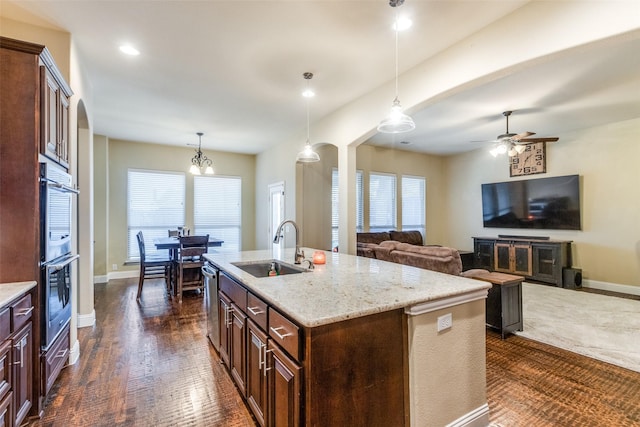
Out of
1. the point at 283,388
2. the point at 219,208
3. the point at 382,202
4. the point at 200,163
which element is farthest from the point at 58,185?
the point at 382,202

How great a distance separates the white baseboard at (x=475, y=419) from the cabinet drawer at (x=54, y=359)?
2647 mm

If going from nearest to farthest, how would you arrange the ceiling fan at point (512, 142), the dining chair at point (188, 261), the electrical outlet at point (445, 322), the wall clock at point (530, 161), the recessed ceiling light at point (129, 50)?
the electrical outlet at point (445, 322) < the recessed ceiling light at point (129, 50) < the dining chair at point (188, 261) < the ceiling fan at point (512, 142) < the wall clock at point (530, 161)

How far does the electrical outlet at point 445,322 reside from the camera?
1.64 metres

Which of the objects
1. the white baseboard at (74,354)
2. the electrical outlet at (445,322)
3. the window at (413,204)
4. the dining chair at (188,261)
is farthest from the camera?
the window at (413,204)

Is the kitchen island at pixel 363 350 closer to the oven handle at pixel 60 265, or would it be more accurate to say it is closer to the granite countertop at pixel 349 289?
the granite countertop at pixel 349 289

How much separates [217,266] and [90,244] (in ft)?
6.24

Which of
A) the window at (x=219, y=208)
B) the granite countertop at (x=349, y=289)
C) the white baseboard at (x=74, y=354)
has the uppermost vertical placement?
the window at (x=219, y=208)

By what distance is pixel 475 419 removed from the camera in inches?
70.8

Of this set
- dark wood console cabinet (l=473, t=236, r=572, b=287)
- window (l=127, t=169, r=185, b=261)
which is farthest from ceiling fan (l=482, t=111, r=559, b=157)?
window (l=127, t=169, r=185, b=261)

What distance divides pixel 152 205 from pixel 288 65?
496 centimetres

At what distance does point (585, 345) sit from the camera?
3.02m

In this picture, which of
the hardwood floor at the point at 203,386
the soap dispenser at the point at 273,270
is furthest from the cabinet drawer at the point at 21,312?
the soap dispenser at the point at 273,270

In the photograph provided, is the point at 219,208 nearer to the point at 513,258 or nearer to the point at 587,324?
the point at 513,258

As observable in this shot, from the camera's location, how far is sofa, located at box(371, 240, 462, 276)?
3.94 metres
